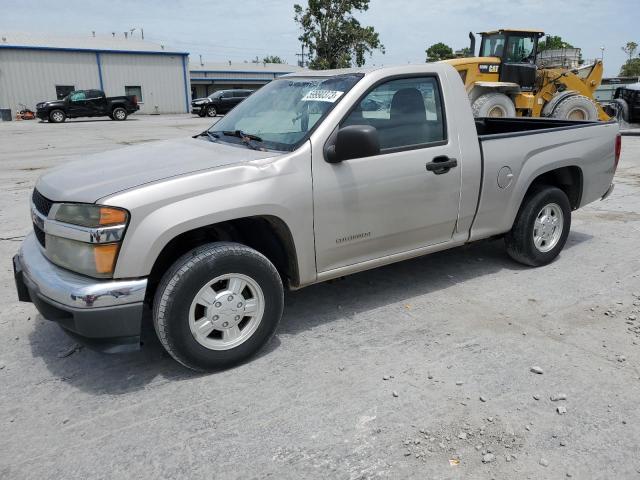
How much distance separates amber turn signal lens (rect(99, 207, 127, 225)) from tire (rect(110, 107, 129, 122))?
103ft

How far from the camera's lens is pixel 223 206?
3246mm

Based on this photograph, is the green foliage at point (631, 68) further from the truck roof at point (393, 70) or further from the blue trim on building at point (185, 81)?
the truck roof at point (393, 70)

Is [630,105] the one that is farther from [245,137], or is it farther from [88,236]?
[88,236]

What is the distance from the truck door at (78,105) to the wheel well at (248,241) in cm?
3024

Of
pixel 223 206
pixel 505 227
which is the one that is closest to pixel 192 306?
pixel 223 206

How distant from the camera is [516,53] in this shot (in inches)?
629

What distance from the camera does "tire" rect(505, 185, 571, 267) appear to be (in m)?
5.00

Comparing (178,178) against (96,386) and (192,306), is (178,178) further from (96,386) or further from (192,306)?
(96,386)

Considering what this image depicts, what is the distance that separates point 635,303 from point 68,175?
4.31 m

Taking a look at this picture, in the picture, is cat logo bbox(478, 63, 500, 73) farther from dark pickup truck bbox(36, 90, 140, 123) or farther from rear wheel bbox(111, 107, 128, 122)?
rear wheel bbox(111, 107, 128, 122)

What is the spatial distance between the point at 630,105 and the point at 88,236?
18447 mm

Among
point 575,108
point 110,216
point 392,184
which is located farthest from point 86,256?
point 575,108

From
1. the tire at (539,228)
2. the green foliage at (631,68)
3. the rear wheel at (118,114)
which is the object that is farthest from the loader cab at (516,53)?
the green foliage at (631,68)

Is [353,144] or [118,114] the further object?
[118,114]
